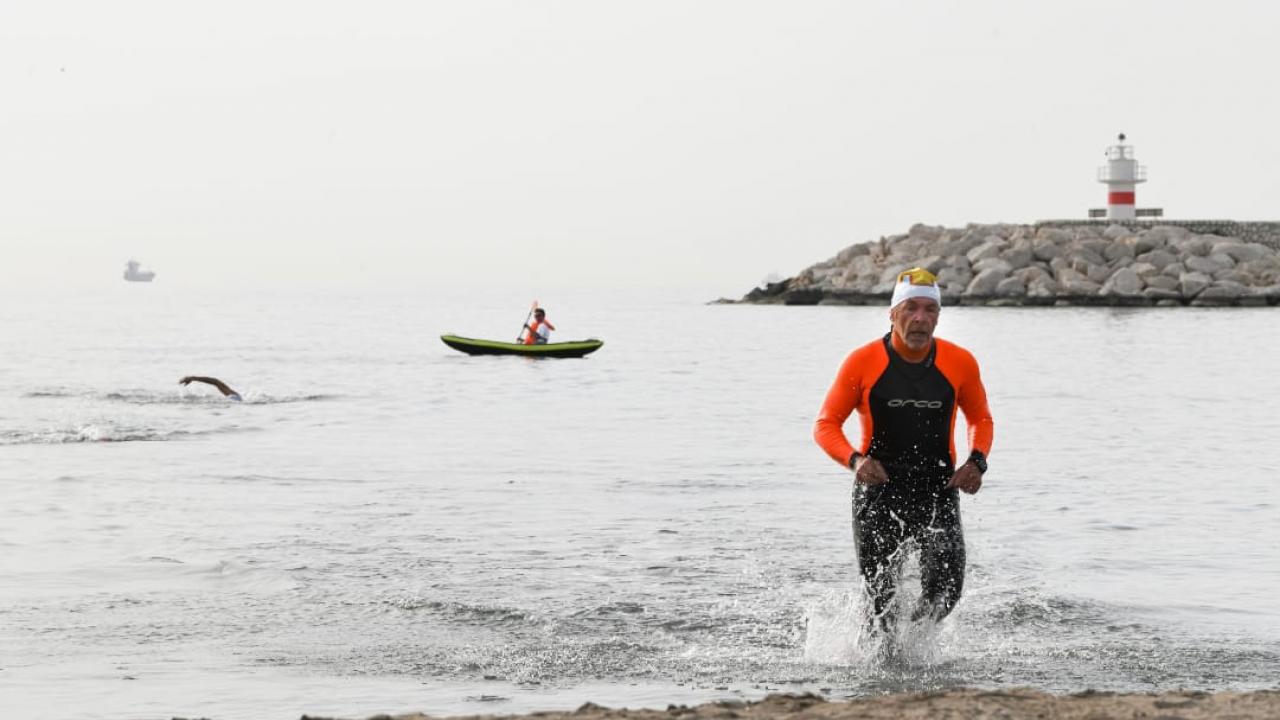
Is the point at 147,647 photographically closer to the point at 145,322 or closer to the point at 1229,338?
the point at 1229,338

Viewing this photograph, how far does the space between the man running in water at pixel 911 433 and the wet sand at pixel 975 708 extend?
47.7 inches

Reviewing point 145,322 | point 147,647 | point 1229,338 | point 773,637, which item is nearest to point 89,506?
point 147,647

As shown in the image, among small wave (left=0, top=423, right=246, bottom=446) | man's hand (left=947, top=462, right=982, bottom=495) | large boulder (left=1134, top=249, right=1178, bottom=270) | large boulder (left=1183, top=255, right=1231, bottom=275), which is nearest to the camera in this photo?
man's hand (left=947, top=462, right=982, bottom=495)

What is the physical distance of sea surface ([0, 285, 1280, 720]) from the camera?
8.62 metres

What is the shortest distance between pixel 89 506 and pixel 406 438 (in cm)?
840

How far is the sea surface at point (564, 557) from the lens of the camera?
8.62 m

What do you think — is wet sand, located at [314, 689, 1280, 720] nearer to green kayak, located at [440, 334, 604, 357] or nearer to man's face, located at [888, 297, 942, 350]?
man's face, located at [888, 297, 942, 350]

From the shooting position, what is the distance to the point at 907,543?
8289mm

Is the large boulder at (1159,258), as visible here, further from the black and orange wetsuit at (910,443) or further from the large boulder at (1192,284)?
the black and orange wetsuit at (910,443)

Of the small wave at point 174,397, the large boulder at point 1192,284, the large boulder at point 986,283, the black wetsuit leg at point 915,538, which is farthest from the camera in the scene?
the large boulder at point 986,283

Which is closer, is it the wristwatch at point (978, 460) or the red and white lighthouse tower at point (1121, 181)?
the wristwatch at point (978, 460)

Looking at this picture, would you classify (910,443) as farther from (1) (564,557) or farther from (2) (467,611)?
(1) (564,557)

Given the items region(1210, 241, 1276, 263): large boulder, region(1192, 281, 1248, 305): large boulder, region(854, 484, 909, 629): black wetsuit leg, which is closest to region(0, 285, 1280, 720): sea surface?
region(854, 484, 909, 629): black wetsuit leg

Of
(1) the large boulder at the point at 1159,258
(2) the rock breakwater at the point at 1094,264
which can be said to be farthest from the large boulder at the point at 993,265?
(1) the large boulder at the point at 1159,258
